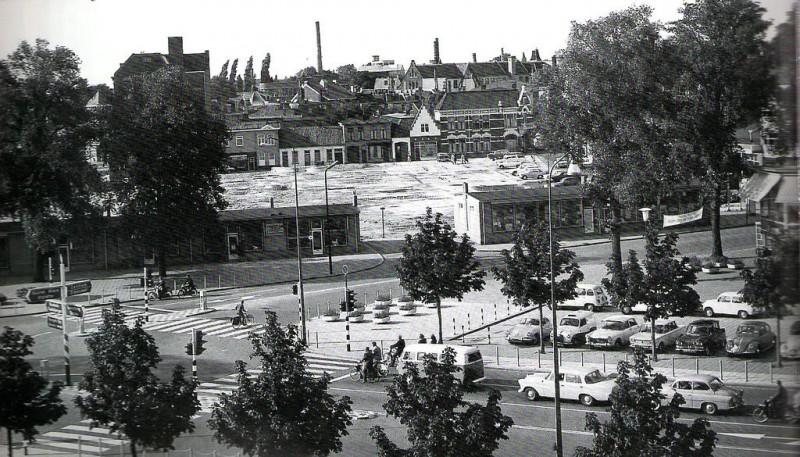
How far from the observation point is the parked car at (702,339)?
777cm

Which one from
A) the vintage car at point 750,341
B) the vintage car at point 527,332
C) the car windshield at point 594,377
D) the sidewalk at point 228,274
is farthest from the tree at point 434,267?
the sidewalk at point 228,274

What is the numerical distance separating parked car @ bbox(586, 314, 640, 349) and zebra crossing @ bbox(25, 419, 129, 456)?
5.26 m

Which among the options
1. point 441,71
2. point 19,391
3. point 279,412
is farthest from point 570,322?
point 441,71

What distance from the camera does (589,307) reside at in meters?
9.94

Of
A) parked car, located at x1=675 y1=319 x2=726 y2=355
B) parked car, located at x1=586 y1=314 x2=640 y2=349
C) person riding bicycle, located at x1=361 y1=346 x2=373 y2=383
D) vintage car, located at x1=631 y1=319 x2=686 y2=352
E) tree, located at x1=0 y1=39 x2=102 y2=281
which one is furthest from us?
parked car, located at x1=586 y1=314 x2=640 y2=349

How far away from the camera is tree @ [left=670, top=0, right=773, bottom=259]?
10945 millimetres

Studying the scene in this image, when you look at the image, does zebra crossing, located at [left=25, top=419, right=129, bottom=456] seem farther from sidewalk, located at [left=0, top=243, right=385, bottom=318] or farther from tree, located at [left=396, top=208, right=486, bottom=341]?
tree, located at [left=396, top=208, right=486, bottom=341]

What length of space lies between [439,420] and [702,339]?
440 centimetres

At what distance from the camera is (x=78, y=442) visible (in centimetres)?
371

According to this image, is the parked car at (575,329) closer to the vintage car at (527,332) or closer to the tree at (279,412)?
the vintage car at (527,332)

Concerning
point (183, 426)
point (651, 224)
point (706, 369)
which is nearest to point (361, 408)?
point (183, 426)

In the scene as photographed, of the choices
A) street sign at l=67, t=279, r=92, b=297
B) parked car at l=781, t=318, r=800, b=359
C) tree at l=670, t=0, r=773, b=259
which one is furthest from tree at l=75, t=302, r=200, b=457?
tree at l=670, t=0, r=773, b=259

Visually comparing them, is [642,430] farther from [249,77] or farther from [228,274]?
[249,77]

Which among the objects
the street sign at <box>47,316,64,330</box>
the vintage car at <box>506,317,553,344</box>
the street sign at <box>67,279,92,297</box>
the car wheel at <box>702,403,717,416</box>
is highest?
the street sign at <box>67,279,92,297</box>
